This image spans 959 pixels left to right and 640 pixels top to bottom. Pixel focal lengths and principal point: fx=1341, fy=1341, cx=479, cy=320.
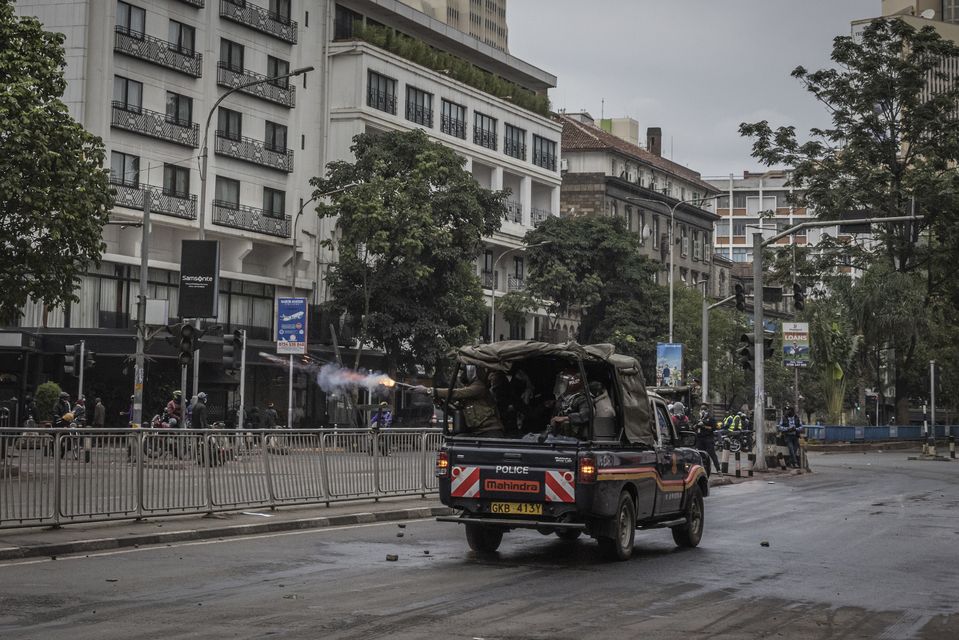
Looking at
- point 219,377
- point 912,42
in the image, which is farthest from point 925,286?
point 219,377

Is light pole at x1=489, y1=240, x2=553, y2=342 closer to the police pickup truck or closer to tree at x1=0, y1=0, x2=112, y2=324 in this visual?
tree at x1=0, y1=0, x2=112, y2=324

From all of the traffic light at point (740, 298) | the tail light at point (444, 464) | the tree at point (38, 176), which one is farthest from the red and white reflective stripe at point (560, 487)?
the traffic light at point (740, 298)

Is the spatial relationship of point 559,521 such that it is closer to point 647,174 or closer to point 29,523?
point 29,523

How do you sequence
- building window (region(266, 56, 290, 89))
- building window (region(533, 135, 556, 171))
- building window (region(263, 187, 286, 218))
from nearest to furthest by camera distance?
building window (region(263, 187, 286, 218)) → building window (region(266, 56, 290, 89)) → building window (region(533, 135, 556, 171))

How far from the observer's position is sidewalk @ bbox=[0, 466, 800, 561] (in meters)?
14.6

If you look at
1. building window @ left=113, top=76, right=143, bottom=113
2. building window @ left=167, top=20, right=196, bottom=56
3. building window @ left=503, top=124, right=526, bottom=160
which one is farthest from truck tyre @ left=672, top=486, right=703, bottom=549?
building window @ left=503, top=124, right=526, bottom=160

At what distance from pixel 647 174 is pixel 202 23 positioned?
5219 centimetres

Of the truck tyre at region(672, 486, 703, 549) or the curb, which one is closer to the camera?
the curb

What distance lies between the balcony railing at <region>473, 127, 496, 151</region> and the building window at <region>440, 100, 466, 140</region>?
1.35 meters

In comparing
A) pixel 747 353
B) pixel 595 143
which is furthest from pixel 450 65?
pixel 747 353

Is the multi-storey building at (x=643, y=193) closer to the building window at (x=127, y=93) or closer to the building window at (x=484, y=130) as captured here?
the building window at (x=484, y=130)

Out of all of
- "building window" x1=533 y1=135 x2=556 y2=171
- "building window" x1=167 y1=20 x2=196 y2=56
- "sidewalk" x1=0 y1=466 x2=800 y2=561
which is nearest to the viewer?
"sidewalk" x1=0 y1=466 x2=800 y2=561

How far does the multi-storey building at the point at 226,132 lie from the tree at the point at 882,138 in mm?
17093

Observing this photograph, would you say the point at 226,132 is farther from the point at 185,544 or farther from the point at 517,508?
the point at 517,508
